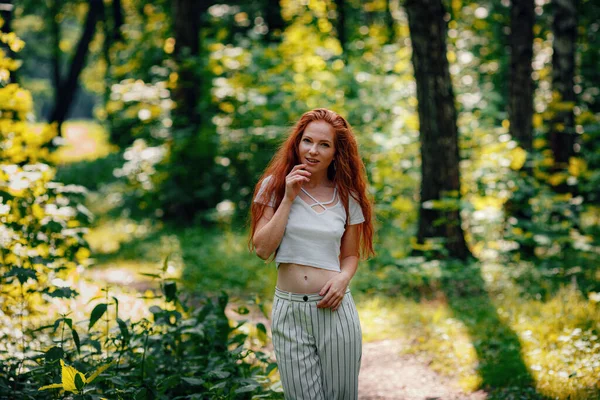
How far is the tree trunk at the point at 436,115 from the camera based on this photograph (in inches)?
318

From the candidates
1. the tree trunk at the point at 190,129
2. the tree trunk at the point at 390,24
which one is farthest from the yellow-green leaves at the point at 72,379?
the tree trunk at the point at 390,24

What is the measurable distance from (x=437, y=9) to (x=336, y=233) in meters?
5.69

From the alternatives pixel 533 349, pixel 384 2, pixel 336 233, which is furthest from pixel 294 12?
pixel 336 233

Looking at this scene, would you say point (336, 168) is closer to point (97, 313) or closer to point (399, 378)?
point (97, 313)

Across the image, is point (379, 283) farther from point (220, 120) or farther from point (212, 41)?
point (212, 41)

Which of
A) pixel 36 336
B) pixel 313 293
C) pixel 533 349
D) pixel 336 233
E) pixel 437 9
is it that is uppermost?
pixel 437 9

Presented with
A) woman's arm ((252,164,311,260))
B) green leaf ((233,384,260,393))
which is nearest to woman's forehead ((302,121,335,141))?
woman's arm ((252,164,311,260))

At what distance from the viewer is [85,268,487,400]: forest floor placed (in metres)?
4.92

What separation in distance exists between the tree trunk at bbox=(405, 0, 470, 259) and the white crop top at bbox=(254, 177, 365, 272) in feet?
16.4

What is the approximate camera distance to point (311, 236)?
322cm

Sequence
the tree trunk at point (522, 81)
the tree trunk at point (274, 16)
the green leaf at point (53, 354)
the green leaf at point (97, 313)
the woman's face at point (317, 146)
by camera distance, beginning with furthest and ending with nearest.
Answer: the tree trunk at point (274, 16) < the tree trunk at point (522, 81) < the green leaf at point (97, 313) < the green leaf at point (53, 354) < the woman's face at point (317, 146)

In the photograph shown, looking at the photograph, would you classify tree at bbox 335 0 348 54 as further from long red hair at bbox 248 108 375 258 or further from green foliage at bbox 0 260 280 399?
long red hair at bbox 248 108 375 258

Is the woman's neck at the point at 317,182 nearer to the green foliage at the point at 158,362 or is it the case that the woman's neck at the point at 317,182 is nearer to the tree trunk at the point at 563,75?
the green foliage at the point at 158,362

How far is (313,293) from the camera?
318cm
